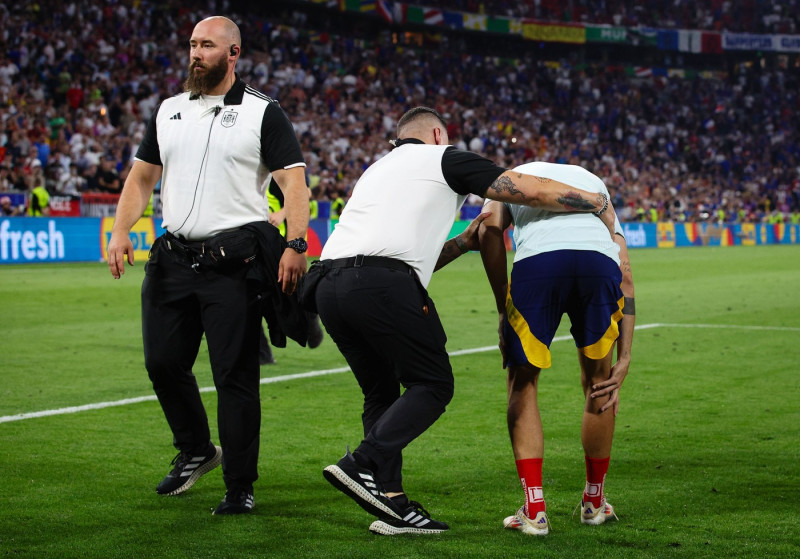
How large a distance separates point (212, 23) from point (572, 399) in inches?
173

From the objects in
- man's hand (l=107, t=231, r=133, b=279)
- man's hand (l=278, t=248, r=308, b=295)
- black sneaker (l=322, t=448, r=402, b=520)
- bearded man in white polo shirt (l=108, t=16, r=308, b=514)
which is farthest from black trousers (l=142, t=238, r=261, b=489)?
black sneaker (l=322, t=448, r=402, b=520)

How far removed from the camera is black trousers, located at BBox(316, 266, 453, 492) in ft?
14.5

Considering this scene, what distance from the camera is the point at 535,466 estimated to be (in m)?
4.70

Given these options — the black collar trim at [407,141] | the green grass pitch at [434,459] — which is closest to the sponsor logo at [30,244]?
the green grass pitch at [434,459]

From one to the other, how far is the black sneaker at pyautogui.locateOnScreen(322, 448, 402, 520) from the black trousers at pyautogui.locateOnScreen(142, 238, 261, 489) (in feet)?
2.44

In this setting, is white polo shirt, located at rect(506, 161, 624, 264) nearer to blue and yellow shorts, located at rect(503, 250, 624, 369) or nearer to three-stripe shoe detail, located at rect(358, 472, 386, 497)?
blue and yellow shorts, located at rect(503, 250, 624, 369)

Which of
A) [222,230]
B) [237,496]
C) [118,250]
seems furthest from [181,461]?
[222,230]

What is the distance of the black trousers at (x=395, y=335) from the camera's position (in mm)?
4422

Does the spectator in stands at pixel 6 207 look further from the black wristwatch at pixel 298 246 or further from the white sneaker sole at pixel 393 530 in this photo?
the white sneaker sole at pixel 393 530

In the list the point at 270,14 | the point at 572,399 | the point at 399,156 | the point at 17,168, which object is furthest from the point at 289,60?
the point at 399,156

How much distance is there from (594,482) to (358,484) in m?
1.13

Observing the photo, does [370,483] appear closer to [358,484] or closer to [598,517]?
[358,484]

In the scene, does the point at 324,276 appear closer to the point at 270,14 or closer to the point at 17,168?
the point at 17,168

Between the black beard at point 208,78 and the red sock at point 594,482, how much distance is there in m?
2.45
